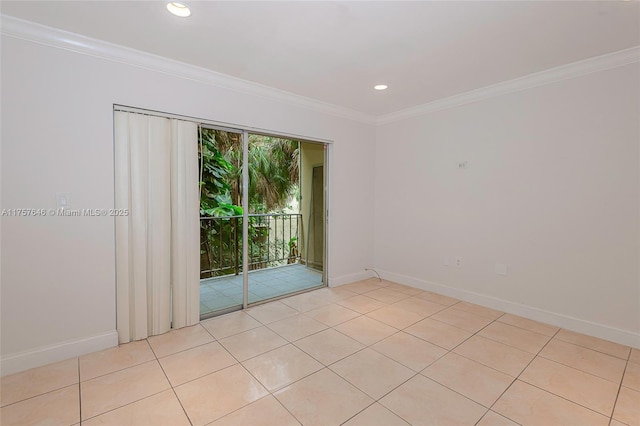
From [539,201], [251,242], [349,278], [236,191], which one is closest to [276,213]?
[251,242]

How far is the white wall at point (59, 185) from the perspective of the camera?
215cm

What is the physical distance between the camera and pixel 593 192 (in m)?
2.75

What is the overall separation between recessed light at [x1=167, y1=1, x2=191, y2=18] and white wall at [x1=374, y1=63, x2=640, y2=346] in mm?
3178

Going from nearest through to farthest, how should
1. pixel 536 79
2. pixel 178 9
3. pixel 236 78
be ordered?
pixel 178 9, pixel 536 79, pixel 236 78

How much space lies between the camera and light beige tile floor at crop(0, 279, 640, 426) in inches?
69.4

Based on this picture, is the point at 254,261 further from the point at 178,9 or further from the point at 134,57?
the point at 178,9

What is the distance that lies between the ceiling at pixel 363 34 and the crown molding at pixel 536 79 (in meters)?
0.12

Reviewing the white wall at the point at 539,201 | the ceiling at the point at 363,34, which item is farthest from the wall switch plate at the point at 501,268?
the ceiling at the point at 363,34

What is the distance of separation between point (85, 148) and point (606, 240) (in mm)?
4772

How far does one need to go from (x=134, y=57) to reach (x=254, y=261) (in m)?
3.47

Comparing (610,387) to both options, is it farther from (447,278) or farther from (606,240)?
(447,278)

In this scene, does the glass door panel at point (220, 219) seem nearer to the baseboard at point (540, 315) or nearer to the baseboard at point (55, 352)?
the baseboard at point (55, 352)

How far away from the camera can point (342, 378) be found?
6.98 feet

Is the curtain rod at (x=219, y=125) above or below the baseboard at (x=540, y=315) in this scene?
above
